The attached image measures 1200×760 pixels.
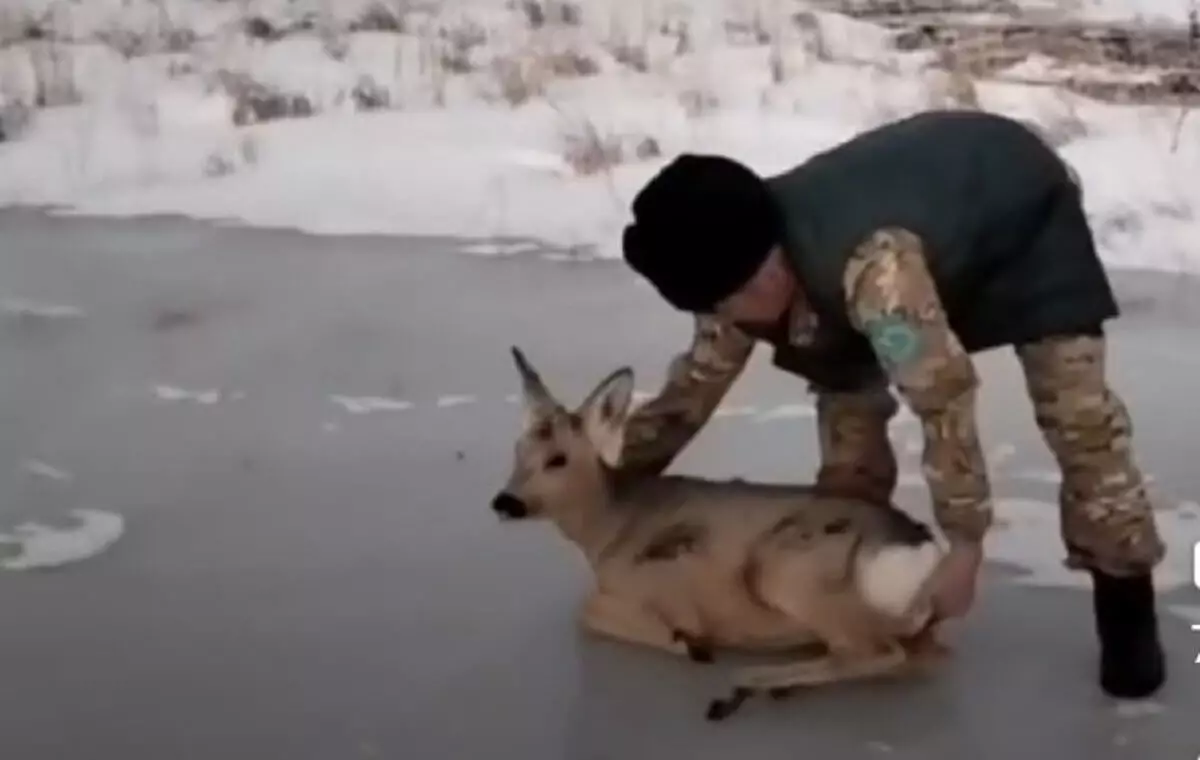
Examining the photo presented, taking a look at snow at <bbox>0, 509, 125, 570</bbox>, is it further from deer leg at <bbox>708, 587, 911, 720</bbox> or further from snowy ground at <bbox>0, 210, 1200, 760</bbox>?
deer leg at <bbox>708, 587, 911, 720</bbox>

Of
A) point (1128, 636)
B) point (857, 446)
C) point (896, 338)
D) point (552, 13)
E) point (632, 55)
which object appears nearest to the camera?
point (896, 338)

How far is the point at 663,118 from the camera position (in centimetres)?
282

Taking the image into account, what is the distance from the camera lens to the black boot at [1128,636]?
119 centimetres

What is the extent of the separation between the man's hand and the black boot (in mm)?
101

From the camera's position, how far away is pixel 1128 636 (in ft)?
3.93

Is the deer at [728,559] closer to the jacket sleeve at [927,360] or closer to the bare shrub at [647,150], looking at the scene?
the jacket sleeve at [927,360]

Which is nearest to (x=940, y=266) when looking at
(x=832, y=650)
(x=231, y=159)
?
(x=832, y=650)

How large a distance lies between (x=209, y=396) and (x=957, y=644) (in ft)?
2.74

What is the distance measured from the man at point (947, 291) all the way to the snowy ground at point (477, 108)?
3.54ft

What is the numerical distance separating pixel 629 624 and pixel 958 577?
0.84ft

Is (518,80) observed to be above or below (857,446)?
below

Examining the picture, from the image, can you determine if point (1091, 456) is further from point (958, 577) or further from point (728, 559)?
point (728, 559)

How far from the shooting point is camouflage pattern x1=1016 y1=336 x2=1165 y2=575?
3.80ft

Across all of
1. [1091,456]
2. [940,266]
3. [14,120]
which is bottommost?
[14,120]
